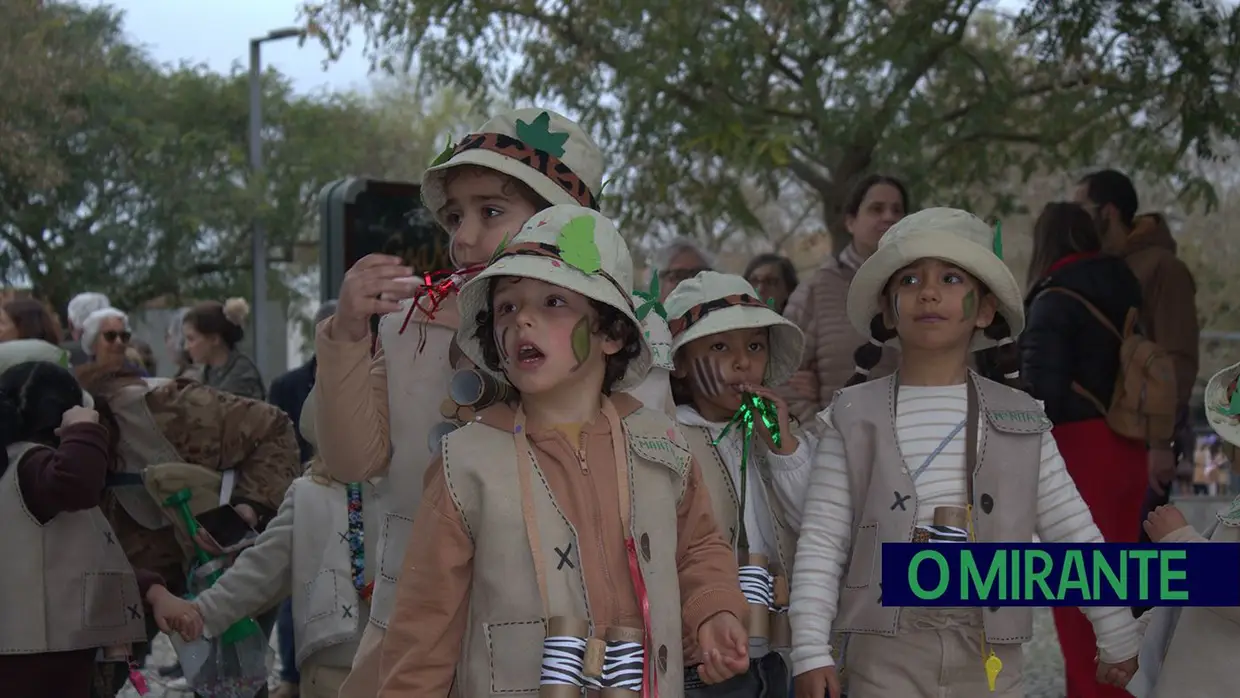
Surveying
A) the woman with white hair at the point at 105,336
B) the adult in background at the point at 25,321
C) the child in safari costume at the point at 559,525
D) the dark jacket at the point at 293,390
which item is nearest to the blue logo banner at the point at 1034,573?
the child in safari costume at the point at 559,525

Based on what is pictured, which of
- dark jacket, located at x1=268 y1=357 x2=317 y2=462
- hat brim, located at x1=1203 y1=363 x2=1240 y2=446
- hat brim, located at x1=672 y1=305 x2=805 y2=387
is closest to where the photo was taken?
hat brim, located at x1=1203 y1=363 x2=1240 y2=446

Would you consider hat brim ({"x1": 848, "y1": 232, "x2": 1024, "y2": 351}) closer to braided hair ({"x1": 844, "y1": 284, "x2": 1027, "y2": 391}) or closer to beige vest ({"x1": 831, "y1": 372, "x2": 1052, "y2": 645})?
braided hair ({"x1": 844, "y1": 284, "x2": 1027, "y2": 391})

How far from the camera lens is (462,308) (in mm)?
3260

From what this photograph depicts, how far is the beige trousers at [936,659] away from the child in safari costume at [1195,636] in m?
0.56

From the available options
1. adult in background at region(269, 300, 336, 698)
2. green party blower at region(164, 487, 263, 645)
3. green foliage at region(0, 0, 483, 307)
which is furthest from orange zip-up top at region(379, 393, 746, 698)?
green foliage at region(0, 0, 483, 307)

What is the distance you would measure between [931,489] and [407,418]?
51.2 inches

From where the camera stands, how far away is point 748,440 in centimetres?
423

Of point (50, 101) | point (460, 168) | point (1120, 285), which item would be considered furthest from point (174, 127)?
point (460, 168)

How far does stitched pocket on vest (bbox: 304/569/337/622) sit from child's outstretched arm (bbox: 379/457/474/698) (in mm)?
2088

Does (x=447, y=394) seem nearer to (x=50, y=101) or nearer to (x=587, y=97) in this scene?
(x=587, y=97)

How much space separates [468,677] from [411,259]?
5057mm

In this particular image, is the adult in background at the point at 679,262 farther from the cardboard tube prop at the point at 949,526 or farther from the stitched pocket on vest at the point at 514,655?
the stitched pocket on vest at the point at 514,655

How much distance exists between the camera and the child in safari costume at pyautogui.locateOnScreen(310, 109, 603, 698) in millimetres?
3320

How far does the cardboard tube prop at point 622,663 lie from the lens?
2.95m
